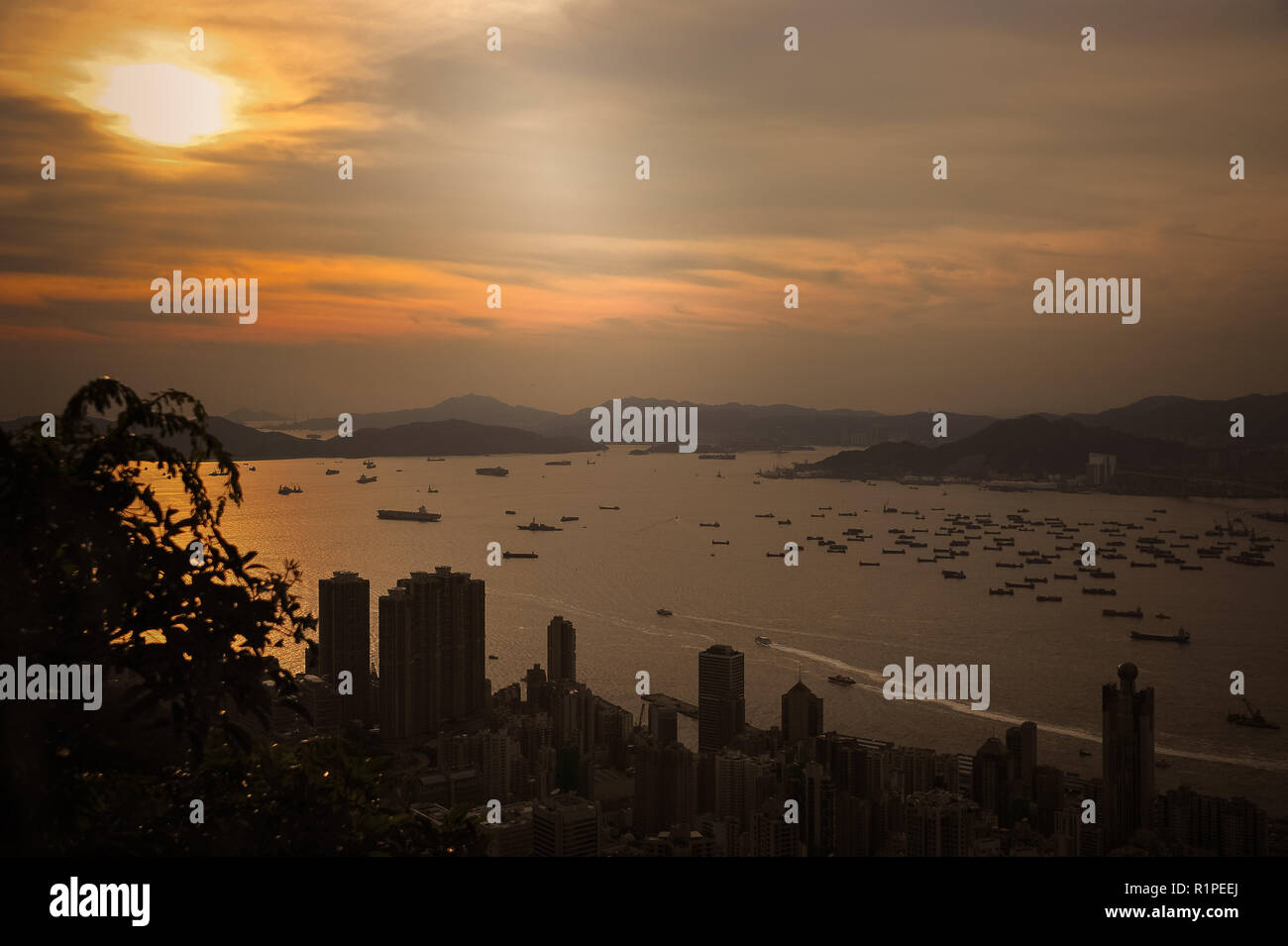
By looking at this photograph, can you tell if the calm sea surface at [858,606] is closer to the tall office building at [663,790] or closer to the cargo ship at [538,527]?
the cargo ship at [538,527]

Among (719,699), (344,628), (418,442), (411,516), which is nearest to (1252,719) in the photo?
(719,699)

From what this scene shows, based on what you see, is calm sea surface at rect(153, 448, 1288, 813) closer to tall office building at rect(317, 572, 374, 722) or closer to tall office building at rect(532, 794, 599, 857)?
tall office building at rect(317, 572, 374, 722)

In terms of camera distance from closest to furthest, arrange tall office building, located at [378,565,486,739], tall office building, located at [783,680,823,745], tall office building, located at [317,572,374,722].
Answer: tall office building, located at [783,680,823,745]
tall office building, located at [378,565,486,739]
tall office building, located at [317,572,374,722]

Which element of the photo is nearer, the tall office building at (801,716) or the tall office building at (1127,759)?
the tall office building at (1127,759)

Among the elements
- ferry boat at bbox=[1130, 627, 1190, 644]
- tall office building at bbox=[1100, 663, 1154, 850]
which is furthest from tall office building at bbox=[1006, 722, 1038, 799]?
ferry boat at bbox=[1130, 627, 1190, 644]

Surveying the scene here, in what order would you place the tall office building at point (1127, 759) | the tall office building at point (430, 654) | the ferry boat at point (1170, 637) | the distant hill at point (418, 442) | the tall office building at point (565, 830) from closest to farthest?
the tall office building at point (565, 830), the tall office building at point (1127, 759), the tall office building at point (430, 654), the ferry boat at point (1170, 637), the distant hill at point (418, 442)

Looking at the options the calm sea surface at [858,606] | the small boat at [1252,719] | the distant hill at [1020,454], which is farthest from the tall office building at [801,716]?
the distant hill at [1020,454]

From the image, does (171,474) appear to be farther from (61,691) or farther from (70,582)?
(61,691)
